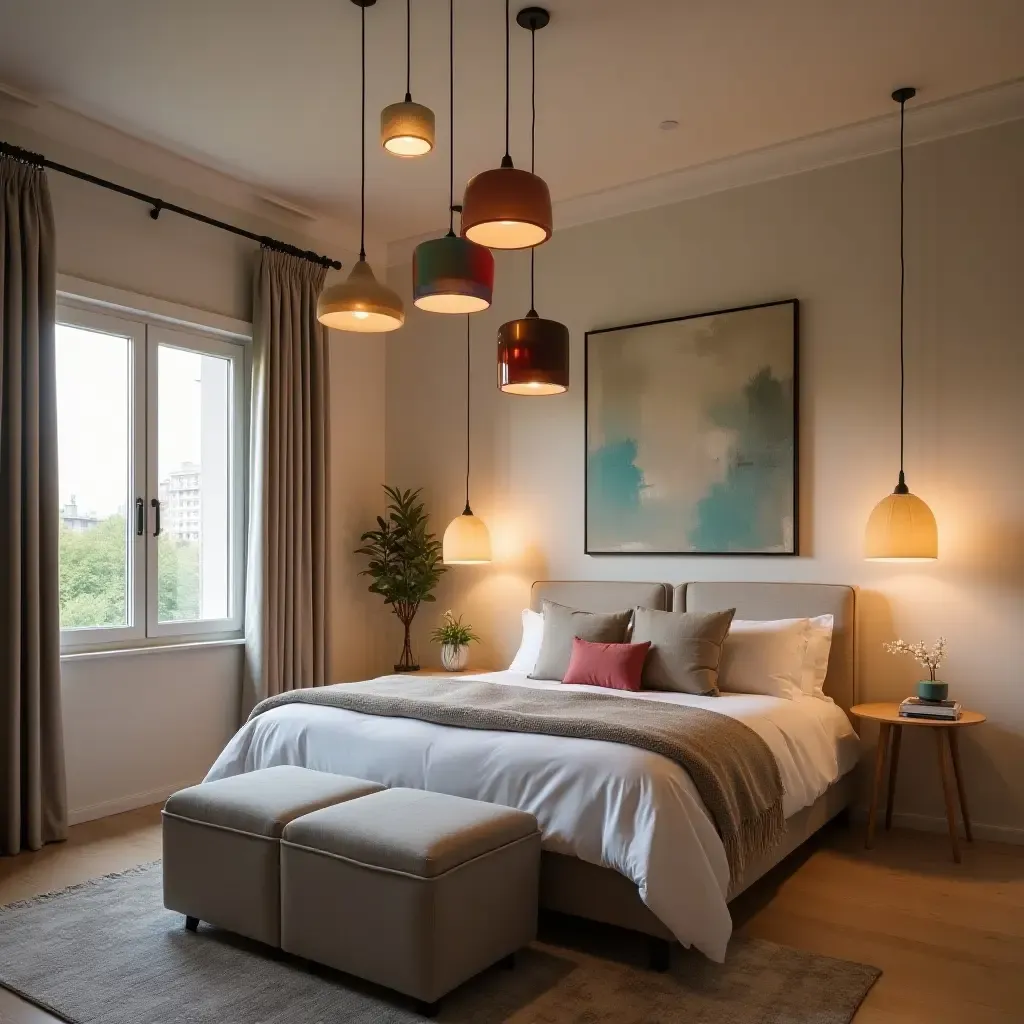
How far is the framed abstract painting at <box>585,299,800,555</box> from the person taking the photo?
460cm

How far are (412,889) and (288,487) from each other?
3079mm

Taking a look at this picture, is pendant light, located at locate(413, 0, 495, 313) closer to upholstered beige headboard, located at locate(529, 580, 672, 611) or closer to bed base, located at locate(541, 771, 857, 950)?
bed base, located at locate(541, 771, 857, 950)

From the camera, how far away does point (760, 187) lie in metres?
4.71

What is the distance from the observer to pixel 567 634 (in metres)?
4.44

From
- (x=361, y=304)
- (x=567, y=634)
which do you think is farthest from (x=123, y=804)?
(x=361, y=304)

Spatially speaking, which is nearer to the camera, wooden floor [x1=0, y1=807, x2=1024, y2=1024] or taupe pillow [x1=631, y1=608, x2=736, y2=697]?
wooden floor [x1=0, y1=807, x2=1024, y2=1024]

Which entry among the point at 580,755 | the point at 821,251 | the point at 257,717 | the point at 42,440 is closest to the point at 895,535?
the point at 821,251

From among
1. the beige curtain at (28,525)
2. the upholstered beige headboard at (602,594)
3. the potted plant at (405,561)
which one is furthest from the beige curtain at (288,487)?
the upholstered beige headboard at (602,594)

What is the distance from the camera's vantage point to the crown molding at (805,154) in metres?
4.11

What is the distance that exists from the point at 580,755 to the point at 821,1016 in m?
0.93

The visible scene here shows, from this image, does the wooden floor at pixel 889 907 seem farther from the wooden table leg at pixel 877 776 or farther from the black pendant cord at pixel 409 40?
the black pendant cord at pixel 409 40

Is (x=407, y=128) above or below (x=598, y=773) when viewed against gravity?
above

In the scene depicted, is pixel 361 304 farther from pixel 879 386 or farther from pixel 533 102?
pixel 879 386

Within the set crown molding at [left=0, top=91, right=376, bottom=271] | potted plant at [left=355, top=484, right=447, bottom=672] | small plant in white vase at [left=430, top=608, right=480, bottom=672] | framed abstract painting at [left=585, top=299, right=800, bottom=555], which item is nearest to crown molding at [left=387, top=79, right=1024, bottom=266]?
framed abstract painting at [left=585, top=299, right=800, bottom=555]
